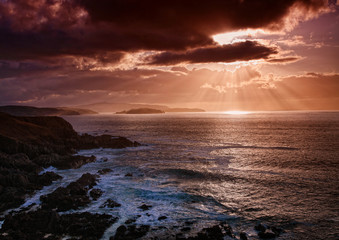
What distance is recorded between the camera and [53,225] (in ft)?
54.6

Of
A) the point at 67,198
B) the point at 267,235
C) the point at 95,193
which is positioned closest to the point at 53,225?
the point at 67,198

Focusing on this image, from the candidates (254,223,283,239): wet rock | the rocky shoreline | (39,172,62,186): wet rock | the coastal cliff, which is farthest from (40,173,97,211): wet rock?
(254,223,283,239): wet rock

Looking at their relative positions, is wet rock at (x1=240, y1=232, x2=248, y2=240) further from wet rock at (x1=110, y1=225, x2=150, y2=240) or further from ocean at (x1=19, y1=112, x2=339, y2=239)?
wet rock at (x1=110, y1=225, x2=150, y2=240)

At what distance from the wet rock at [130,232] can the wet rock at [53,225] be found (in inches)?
52.8

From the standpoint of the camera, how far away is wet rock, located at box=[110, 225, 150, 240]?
15448 mm

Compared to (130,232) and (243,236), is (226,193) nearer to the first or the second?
(243,236)

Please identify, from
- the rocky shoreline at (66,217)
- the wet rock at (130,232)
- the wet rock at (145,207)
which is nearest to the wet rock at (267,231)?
the rocky shoreline at (66,217)

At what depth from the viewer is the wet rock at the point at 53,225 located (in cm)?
1560

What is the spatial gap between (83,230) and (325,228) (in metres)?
18.8

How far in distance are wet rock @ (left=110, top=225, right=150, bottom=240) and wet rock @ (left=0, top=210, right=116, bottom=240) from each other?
1.34m

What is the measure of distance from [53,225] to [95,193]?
7069mm

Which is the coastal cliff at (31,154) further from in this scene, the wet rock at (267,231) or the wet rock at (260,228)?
the wet rock at (267,231)

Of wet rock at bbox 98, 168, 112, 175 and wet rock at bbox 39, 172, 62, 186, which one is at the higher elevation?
wet rock at bbox 39, 172, 62, 186

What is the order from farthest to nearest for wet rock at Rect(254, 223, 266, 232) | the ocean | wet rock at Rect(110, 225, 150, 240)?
the ocean < wet rock at Rect(254, 223, 266, 232) < wet rock at Rect(110, 225, 150, 240)
